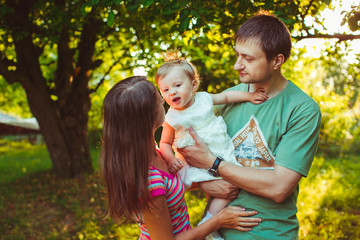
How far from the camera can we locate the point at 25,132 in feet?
58.2

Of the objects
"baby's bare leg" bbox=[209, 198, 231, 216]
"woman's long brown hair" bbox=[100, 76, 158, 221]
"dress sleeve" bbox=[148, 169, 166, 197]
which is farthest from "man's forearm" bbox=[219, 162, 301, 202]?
"woman's long brown hair" bbox=[100, 76, 158, 221]

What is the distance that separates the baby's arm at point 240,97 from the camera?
83.9 inches

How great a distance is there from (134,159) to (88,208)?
4.72 m

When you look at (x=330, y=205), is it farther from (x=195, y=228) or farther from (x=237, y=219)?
(x=195, y=228)

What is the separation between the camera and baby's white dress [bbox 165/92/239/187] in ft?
7.21

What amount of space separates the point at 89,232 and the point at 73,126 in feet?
8.70

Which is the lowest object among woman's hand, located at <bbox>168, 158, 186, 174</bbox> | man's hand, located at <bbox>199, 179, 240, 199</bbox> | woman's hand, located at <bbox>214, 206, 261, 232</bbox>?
woman's hand, located at <bbox>214, 206, 261, 232</bbox>

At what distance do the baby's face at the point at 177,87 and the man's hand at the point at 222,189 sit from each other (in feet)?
1.88

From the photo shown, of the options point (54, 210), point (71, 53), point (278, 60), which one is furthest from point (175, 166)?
point (71, 53)

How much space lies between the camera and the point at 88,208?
6039 millimetres

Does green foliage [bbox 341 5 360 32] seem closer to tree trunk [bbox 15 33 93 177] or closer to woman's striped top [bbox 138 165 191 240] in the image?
woman's striped top [bbox 138 165 191 240]

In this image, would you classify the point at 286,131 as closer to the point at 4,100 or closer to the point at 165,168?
the point at 165,168

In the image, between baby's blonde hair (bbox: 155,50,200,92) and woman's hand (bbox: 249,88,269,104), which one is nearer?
woman's hand (bbox: 249,88,269,104)

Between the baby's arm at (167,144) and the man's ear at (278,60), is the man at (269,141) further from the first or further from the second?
the baby's arm at (167,144)
